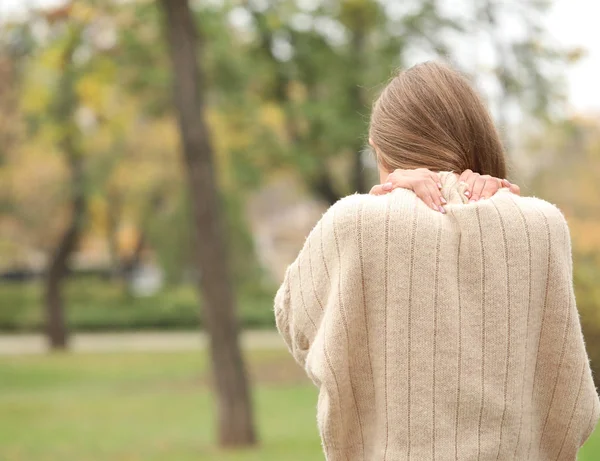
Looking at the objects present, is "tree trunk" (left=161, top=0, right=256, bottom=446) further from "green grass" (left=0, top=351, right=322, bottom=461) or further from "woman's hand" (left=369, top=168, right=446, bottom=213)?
"woman's hand" (left=369, top=168, right=446, bottom=213)

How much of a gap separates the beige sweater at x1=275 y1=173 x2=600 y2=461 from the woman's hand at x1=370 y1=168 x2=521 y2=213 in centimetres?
2

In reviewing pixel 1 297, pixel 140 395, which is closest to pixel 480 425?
pixel 140 395

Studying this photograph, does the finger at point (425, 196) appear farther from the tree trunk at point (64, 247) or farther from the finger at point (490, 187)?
the tree trunk at point (64, 247)

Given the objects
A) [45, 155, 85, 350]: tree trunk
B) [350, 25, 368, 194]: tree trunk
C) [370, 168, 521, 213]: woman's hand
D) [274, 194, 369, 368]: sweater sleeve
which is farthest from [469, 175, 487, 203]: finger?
[45, 155, 85, 350]: tree trunk

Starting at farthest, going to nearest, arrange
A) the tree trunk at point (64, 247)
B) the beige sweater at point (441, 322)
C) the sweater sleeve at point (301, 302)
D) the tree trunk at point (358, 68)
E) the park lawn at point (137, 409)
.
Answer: the tree trunk at point (64, 247) → the tree trunk at point (358, 68) → the park lawn at point (137, 409) → the sweater sleeve at point (301, 302) → the beige sweater at point (441, 322)

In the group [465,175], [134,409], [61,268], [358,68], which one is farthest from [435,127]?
[61,268]

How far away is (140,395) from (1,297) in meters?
18.5

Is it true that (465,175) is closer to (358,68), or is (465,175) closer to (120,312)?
(358,68)

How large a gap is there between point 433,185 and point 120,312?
111 feet

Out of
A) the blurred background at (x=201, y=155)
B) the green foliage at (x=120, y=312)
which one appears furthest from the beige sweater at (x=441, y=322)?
the green foliage at (x=120, y=312)

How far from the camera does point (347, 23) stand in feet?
61.4

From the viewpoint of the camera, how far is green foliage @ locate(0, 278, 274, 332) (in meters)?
34.4

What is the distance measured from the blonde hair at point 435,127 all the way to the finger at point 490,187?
0.08 metres

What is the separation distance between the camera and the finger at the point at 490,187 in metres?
2.14
